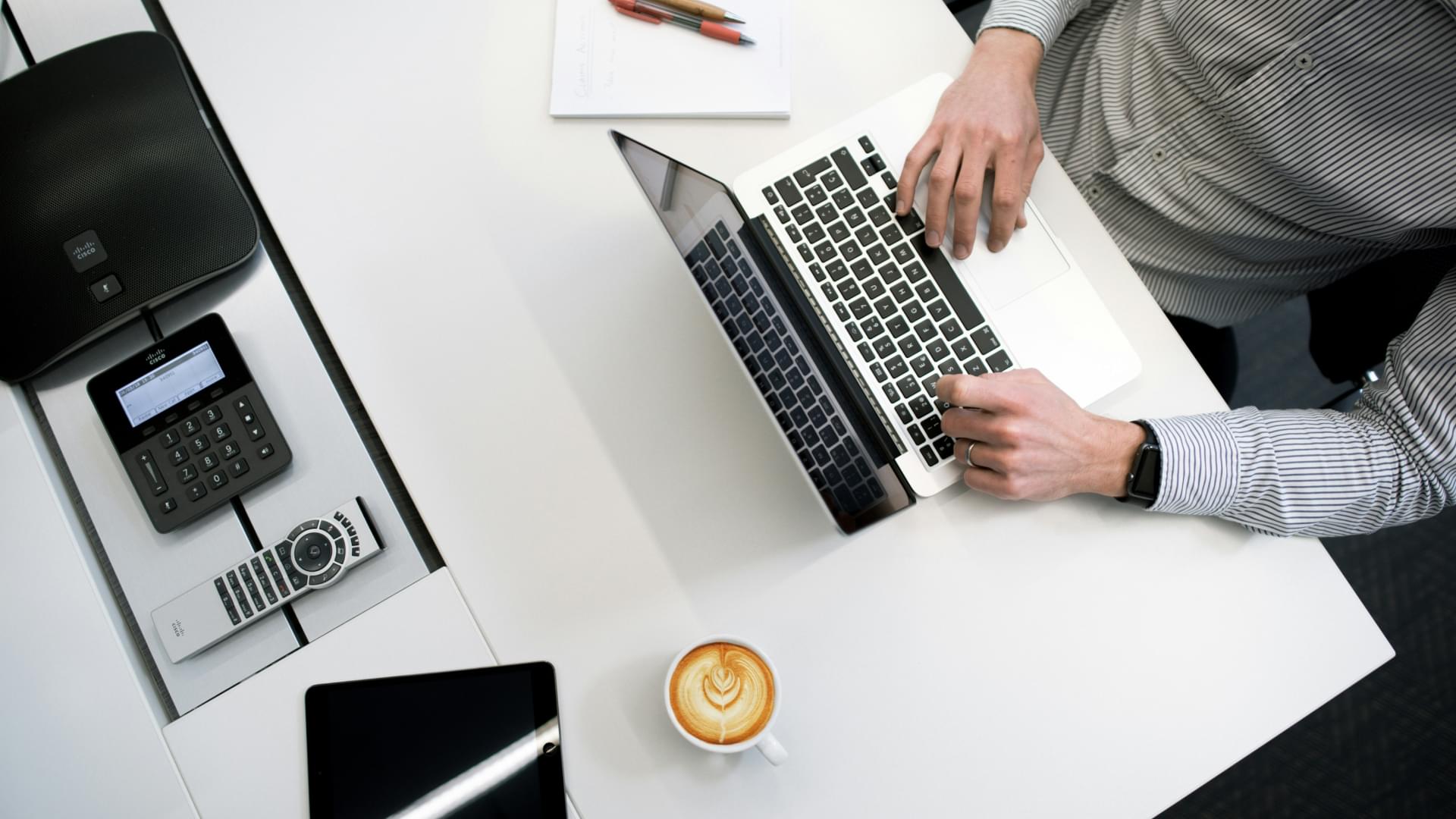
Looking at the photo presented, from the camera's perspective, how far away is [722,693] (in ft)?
2.29

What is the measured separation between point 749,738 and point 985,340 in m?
0.40

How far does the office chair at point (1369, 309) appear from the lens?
893 mm

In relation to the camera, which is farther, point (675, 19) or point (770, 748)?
point (675, 19)

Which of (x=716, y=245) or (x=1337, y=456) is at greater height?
(x=716, y=245)

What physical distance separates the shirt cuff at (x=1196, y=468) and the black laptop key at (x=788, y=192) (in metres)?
0.37

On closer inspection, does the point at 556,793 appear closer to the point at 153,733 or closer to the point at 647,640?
the point at 647,640

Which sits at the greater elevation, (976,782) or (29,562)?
(29,562)

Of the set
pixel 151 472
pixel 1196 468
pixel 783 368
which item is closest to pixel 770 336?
pixel 783 368

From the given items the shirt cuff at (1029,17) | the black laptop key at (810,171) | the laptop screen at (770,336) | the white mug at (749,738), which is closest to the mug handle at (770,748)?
the white mug at (749,738)

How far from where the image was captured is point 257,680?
772 millimetres

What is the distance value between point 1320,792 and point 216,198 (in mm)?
1768

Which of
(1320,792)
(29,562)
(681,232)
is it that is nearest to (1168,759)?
(681,232)

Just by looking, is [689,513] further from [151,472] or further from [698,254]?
[151,472]

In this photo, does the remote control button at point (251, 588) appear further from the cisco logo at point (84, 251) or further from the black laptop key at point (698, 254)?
the black laptop key at point (698, 254)
